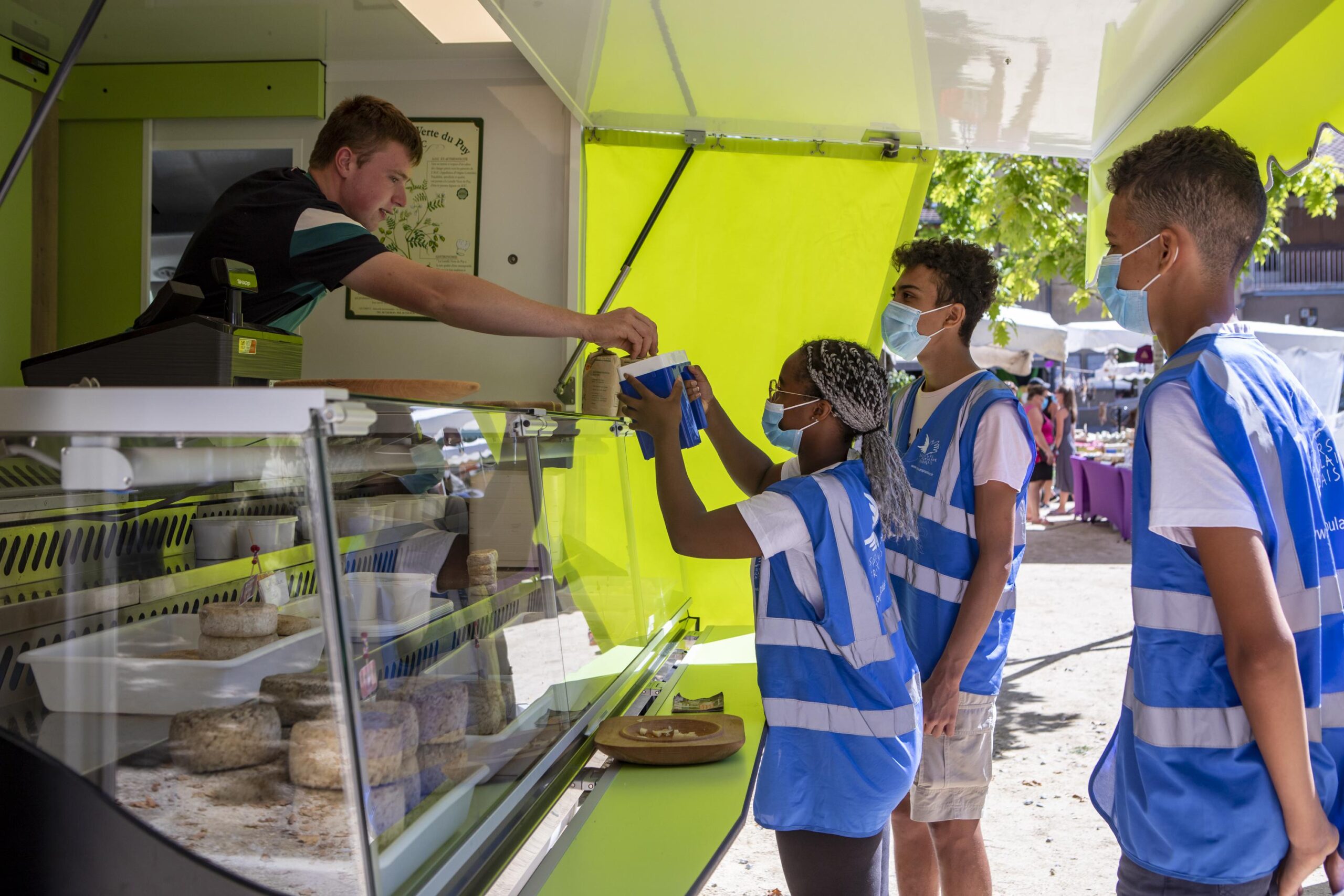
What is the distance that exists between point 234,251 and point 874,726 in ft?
5.99

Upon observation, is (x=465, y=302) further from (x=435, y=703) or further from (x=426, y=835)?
(x=426, y=835)

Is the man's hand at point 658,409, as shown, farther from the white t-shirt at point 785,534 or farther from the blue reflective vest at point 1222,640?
the blue reflective vest at point 1222,640

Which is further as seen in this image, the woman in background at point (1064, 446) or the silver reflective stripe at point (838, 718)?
the woman in background at point (1064, 446)

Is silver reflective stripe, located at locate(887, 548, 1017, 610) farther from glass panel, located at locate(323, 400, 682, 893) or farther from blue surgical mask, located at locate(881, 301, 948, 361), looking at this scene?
glass panel, located at locate(323, 400, 682, 893)

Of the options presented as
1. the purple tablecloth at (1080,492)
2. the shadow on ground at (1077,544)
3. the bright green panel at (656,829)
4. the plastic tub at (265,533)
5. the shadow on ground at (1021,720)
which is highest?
the plastic tub at (265,533)

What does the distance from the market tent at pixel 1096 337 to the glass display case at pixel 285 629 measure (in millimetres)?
16176

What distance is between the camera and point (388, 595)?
1674mm

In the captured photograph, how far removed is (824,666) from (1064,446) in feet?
50.3

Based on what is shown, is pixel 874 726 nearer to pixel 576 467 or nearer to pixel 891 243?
pixel 576 467

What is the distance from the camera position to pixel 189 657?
1.44 metres

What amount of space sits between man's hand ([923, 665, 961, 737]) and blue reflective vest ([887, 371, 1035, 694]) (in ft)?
0.23

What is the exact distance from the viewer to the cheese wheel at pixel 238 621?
4.91ft

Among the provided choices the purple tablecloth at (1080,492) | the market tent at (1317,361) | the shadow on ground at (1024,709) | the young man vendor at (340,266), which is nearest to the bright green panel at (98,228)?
the young man vendor at (340,266)

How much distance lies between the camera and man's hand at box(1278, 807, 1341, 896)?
153cm
